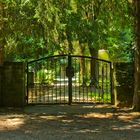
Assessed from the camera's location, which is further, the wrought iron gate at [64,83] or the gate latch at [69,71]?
the wrought iron gate at [64,83]

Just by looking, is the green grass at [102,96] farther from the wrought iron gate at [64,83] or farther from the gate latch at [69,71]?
the gate latch at [69,71]

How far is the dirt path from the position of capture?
10695mm

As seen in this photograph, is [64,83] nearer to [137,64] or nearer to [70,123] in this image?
[137,64]

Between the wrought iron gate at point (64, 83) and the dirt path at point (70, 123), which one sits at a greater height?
the wrought iron gate at point (64, 83)

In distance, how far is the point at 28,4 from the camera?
17641 mm

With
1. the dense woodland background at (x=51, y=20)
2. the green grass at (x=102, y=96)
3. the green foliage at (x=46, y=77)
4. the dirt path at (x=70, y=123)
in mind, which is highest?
the dense woodland background at (x=51, y=20)

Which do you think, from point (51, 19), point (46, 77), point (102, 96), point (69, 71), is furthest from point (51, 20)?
point (46, 77)

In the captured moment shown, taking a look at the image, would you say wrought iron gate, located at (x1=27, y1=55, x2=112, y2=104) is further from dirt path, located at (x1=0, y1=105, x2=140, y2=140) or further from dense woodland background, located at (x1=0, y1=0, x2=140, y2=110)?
dirt path, located at (x1=0, y1=105, x2=140, y2=140)

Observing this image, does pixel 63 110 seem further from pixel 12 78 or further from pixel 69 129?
pixel 69 129

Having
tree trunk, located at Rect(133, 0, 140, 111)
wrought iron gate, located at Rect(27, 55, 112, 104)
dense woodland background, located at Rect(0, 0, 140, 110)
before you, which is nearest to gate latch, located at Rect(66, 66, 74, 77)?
wrought iron gate, located at Rect(27, 55, 112, 104)

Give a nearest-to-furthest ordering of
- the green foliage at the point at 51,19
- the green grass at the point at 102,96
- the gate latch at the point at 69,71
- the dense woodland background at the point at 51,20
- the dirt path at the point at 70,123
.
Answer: the dirt path at the point at 70,123
the dense woodland background at the point at 51,20
the green foliage at the point at 51,19
the gate latch at the point at 69,71
the green grass at the point at 102,96

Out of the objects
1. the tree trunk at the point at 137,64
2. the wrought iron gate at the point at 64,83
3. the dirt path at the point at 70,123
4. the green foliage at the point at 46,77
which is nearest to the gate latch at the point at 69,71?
the wrought iron gate at the point at 64,83

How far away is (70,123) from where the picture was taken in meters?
12.5

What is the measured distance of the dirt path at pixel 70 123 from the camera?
10.7 m
